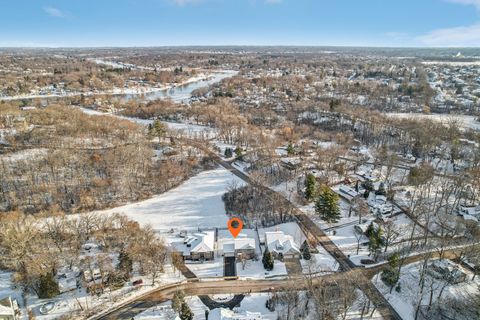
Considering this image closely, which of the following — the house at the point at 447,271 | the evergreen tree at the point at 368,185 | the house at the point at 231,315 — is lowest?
the house at the point at 231,315

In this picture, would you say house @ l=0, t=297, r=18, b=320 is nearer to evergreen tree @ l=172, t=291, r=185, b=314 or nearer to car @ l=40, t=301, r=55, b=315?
car @ l=40, t=301, r=55, b=315

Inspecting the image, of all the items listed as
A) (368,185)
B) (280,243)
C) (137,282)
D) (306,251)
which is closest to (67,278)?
(137,282)

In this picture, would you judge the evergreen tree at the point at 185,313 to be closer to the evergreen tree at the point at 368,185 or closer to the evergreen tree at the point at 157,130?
the evergreen tree at the point at 368,185

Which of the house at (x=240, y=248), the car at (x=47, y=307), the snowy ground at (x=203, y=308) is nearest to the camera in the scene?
the snowy ground at (x=203, y=308)

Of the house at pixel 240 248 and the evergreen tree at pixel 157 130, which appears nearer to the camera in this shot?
the house at pixel 240 248

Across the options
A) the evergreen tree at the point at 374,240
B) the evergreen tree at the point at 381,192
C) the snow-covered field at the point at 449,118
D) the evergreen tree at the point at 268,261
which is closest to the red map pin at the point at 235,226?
the evergreen tree at the point at 268,261

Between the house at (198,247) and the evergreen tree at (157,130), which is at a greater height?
the evergreen tree at (157,130)
